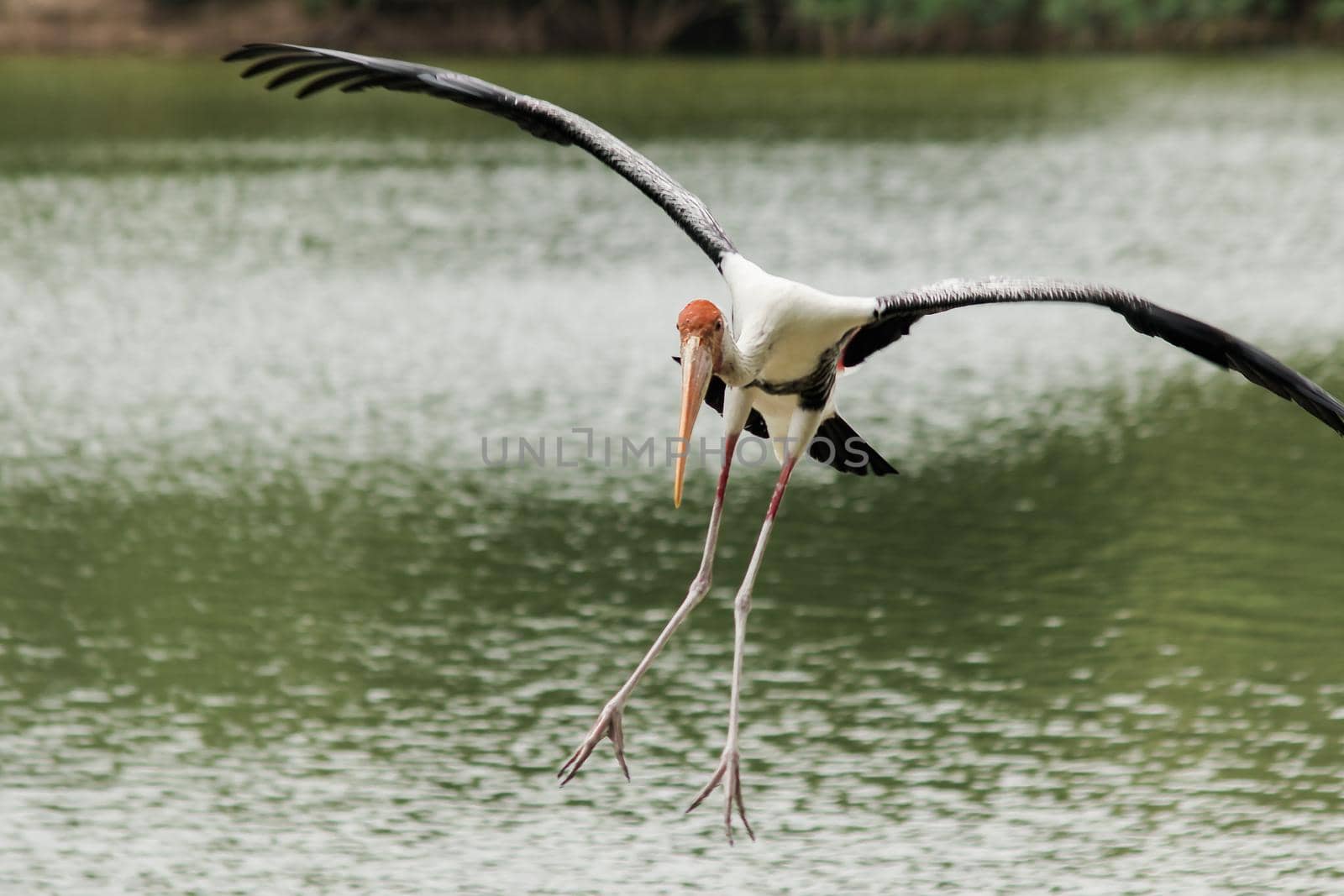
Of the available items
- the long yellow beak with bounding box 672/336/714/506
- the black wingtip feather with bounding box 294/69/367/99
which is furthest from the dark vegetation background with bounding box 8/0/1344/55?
the long yellow beak with bounding box 672/336/714/506

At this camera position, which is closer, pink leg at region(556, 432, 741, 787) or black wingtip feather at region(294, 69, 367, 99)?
pink leg at region(556, 432, 741, 787)

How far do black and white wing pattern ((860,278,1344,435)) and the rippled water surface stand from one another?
6162 millimetres

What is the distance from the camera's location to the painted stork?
8.24m

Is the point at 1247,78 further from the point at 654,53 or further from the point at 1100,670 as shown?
the point at 1100,670

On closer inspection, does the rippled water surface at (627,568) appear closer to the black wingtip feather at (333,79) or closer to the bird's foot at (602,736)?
the bird's foot at (602,736)

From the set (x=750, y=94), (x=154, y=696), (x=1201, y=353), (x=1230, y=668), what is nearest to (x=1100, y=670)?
(x=1230, y=668)

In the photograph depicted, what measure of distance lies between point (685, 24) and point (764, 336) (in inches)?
3002

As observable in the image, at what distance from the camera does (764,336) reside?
8.50 meters

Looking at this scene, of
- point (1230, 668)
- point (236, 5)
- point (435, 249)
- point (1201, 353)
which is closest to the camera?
point (1201, 353)

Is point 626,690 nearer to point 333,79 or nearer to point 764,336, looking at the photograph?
point 764,336

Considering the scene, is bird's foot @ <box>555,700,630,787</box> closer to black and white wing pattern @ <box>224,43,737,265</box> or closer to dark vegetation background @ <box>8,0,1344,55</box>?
black and white wing pattern @ <box>224,43,737,265</box>

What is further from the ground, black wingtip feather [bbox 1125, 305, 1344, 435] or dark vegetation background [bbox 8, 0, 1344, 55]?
dark vegetation background [bbox 8, 0, 1344, 55]

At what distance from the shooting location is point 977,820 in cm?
1479

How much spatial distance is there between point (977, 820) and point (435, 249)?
2685 centimetres
